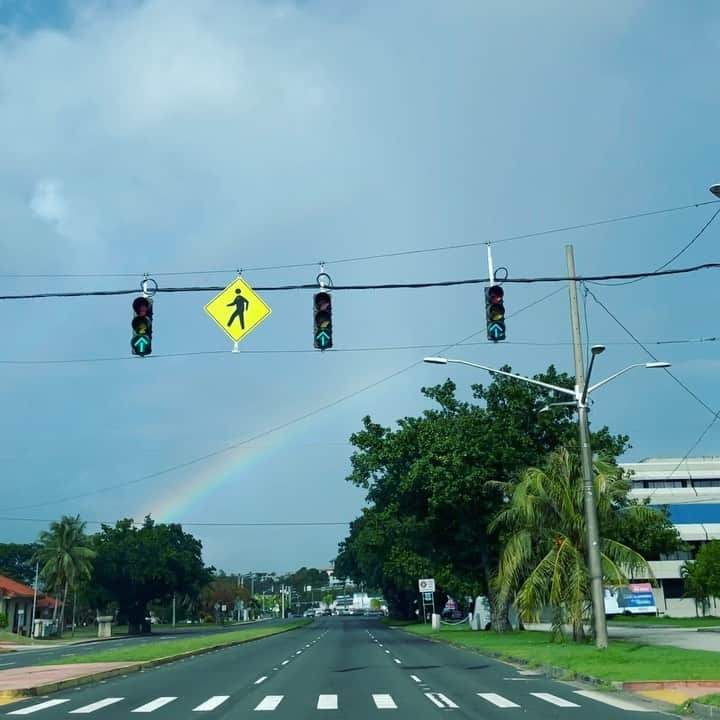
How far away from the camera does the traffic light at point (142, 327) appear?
16.0 metres

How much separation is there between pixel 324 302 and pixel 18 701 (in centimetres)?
1011

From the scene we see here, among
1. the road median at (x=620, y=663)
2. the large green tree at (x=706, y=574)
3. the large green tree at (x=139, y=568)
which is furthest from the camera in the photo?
the large green tree at (x=139, y=568)

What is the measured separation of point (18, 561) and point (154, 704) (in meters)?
153

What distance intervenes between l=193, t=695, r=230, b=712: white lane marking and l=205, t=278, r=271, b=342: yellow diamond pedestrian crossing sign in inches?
261

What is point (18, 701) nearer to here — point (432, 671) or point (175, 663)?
point (432, 671)

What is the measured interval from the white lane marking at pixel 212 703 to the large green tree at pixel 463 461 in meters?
23.5

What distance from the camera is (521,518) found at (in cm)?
3347

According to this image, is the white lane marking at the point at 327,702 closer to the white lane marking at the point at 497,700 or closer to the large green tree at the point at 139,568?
the white lane marking at the point at 497,700

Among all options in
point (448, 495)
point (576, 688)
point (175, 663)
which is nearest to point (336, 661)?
point (175, 663)

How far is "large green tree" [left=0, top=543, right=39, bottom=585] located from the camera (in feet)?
500

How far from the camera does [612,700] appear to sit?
1653 cm

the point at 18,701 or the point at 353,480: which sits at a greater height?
the point at 353,480

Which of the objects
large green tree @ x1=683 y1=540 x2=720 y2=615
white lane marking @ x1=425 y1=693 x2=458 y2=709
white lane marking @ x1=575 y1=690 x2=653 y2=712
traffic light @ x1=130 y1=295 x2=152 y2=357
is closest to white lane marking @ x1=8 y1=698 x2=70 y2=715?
traffic light @ x1=130 y1=295 x2=152 y2=357

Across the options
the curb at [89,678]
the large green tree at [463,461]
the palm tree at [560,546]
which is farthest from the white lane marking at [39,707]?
the large green tree at [463,461]
